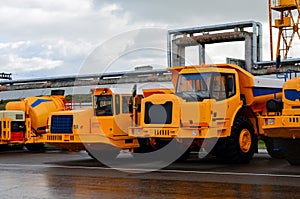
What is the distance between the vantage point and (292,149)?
47.8ft

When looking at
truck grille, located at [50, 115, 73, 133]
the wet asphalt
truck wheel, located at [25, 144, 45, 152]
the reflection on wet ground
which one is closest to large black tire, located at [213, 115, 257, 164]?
the wet asphalt

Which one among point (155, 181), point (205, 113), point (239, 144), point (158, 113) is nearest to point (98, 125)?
point (158, 113)

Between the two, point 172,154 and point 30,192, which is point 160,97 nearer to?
point 172,154

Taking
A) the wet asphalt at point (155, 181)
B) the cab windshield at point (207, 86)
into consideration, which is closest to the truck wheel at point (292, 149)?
the wet asphalt at point (155, 181)

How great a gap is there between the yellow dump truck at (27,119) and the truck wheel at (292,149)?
435 inches

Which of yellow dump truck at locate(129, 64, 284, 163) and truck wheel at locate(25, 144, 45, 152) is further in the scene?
truck wheel at locate(25, 144, 45, 152)

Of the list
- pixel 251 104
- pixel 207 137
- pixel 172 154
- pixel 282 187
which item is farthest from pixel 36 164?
pixel 282 187

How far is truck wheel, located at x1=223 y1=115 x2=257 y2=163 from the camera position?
15.9m

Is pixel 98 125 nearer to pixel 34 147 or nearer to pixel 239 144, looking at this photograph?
pixel 239 144

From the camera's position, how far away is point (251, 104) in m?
17.0

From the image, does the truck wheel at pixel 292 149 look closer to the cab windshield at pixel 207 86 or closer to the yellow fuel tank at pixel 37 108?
the cab windshield at pixel 207 86

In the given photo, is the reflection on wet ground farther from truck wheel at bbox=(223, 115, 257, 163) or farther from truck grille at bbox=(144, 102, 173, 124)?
truck wheel at bbox=(223, 115, 257, 163)

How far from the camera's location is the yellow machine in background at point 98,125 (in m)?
17.0

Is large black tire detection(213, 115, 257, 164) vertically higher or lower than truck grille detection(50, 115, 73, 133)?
lower
